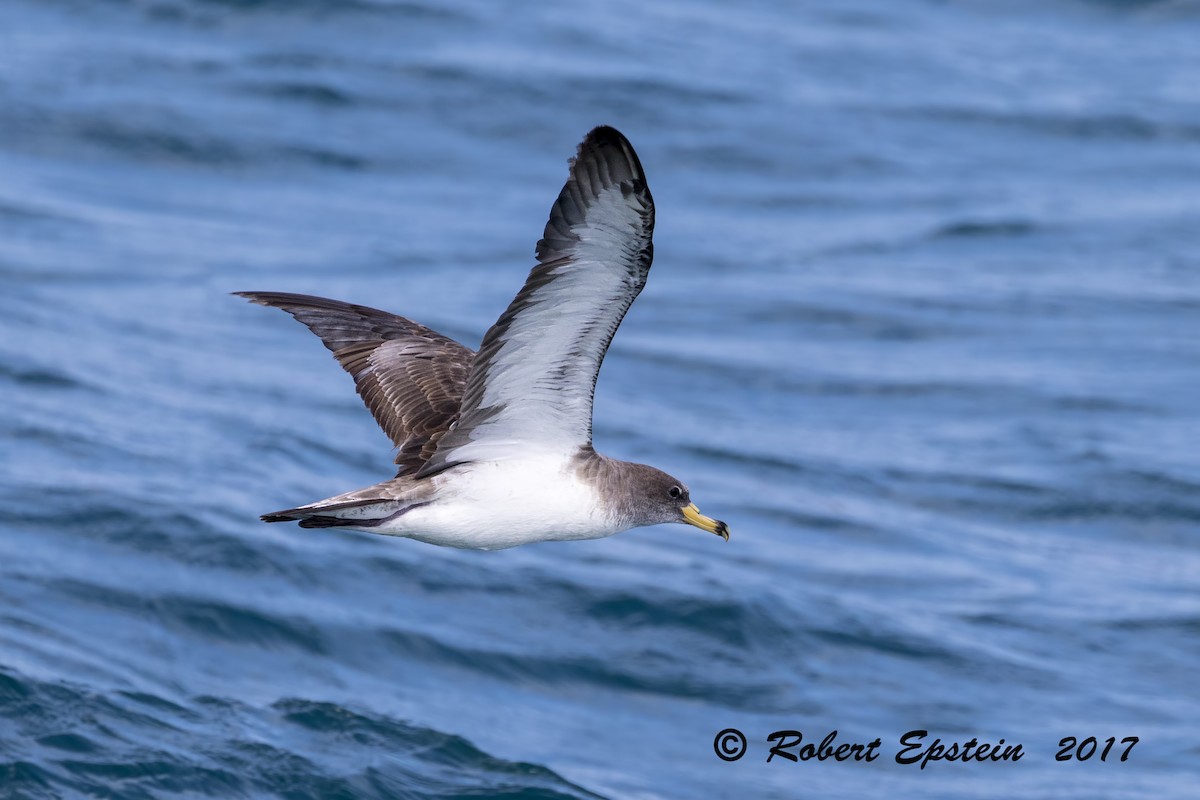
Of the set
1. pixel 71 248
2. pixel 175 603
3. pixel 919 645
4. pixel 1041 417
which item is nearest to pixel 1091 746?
pixel 919 645

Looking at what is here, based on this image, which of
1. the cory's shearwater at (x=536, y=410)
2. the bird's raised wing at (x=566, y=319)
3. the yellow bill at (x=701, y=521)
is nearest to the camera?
the bird's raised wing at (x=566, y=319)

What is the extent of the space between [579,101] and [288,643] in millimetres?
14192

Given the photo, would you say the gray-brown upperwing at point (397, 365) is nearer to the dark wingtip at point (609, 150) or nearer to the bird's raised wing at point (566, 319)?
the bird's raised wing at point (566, 319)

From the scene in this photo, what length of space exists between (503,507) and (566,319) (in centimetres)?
124

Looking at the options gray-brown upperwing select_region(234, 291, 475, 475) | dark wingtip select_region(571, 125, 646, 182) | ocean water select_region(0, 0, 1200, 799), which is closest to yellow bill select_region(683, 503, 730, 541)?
gray-brown upperwing select_region(234, 291, 475, 475)

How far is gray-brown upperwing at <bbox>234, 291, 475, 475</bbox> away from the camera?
10.5 meters

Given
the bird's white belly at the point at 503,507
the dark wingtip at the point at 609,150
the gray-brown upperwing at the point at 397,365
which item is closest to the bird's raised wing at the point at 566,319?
the dark wingtip at the point at 609,150

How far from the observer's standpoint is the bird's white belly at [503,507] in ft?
31.3

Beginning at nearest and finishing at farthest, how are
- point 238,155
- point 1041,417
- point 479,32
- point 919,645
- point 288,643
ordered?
point 288,643 < point 919,645 < point 1041,417 < point 238,155 < point 479,32

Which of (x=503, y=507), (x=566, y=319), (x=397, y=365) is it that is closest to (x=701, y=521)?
(x=503, y=507)

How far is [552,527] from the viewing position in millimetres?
9656

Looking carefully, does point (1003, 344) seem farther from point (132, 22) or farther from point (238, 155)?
point (132, 22)

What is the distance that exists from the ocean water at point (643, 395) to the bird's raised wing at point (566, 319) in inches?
174

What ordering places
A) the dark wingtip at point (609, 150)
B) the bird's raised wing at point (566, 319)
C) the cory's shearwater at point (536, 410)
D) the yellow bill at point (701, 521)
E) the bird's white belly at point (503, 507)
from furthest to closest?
the yellow bill at point (701, 521), the bird's white belly at point (503, 507), the cory's shearwater at point (536, 410), the bird's raised wing at point (566, 319), the dark wingtip at point (609, 150)
